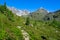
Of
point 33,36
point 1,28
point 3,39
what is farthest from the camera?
point 33,36

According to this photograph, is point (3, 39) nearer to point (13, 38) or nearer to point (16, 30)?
point (13, 38)

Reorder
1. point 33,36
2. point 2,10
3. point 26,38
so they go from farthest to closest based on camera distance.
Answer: point 2,10, point 33,36, point 26,38

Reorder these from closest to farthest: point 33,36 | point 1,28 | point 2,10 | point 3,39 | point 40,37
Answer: point 3,39
point 1,28
point 33,36
point 40,37
point 2,10

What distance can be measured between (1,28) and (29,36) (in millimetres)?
9742

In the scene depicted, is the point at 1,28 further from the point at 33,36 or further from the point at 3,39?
the point at 33,36

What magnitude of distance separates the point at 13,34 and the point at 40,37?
14846 millimetres

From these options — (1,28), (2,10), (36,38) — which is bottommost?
(36,38)

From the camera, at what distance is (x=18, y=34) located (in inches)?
1698

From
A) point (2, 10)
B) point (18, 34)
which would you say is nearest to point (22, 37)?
point (18, 34)

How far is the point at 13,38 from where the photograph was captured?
39594mm

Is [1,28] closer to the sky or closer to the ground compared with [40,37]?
closer to the sky

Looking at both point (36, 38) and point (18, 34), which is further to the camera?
point (36, 38)

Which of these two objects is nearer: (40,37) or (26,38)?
(26,38)

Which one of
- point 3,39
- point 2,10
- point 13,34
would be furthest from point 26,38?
point 2,10
